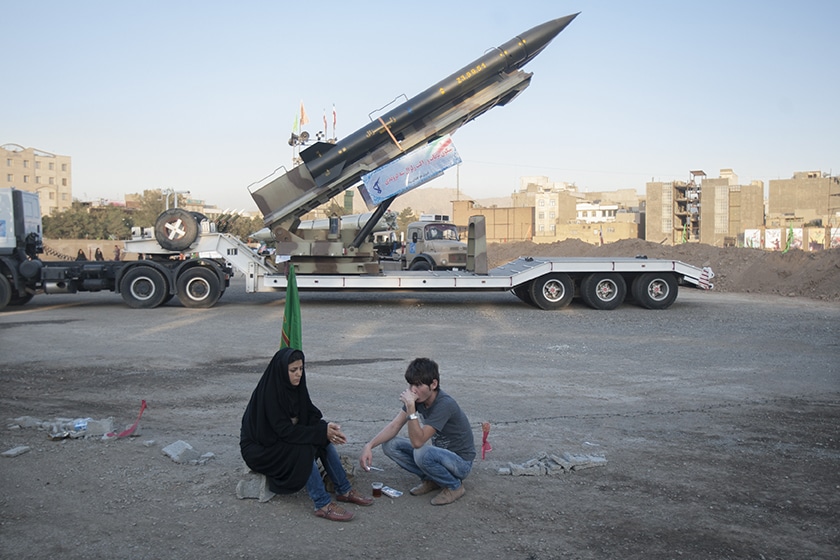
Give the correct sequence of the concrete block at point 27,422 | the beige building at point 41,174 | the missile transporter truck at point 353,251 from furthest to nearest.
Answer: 1. the beige building at point 41,174
2. the missile transporter truck at point 353,251
3. the concrete block at point 27,422

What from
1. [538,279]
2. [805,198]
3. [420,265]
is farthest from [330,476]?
[805,198]

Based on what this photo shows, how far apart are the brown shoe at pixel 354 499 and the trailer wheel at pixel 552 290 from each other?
1408 cm

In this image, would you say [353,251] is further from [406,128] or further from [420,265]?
[420,265]

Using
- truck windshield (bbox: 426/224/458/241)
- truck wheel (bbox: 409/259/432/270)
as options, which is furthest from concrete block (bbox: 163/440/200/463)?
truck windshield (bbox: 426/224/458/241)

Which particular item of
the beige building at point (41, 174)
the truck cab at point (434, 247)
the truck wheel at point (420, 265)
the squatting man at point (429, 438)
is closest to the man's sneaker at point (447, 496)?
the squatting man at point (429, 438)

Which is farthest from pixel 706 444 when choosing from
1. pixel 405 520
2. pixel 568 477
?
pixel 405 520

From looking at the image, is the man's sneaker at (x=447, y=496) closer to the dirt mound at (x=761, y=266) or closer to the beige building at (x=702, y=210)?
the dirt mound at (x=761, y=266)

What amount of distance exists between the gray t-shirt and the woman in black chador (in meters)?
0.66

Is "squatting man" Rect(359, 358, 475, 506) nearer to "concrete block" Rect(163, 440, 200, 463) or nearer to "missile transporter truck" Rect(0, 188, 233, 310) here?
"concrete block" Rect(163, 440, 200, 463)

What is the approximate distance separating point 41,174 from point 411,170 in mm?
101617

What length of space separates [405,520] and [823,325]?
1388 cm

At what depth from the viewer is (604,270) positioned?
61.3 feet

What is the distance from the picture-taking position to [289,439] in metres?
5.16

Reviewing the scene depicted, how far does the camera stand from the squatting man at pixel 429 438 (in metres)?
5.25
